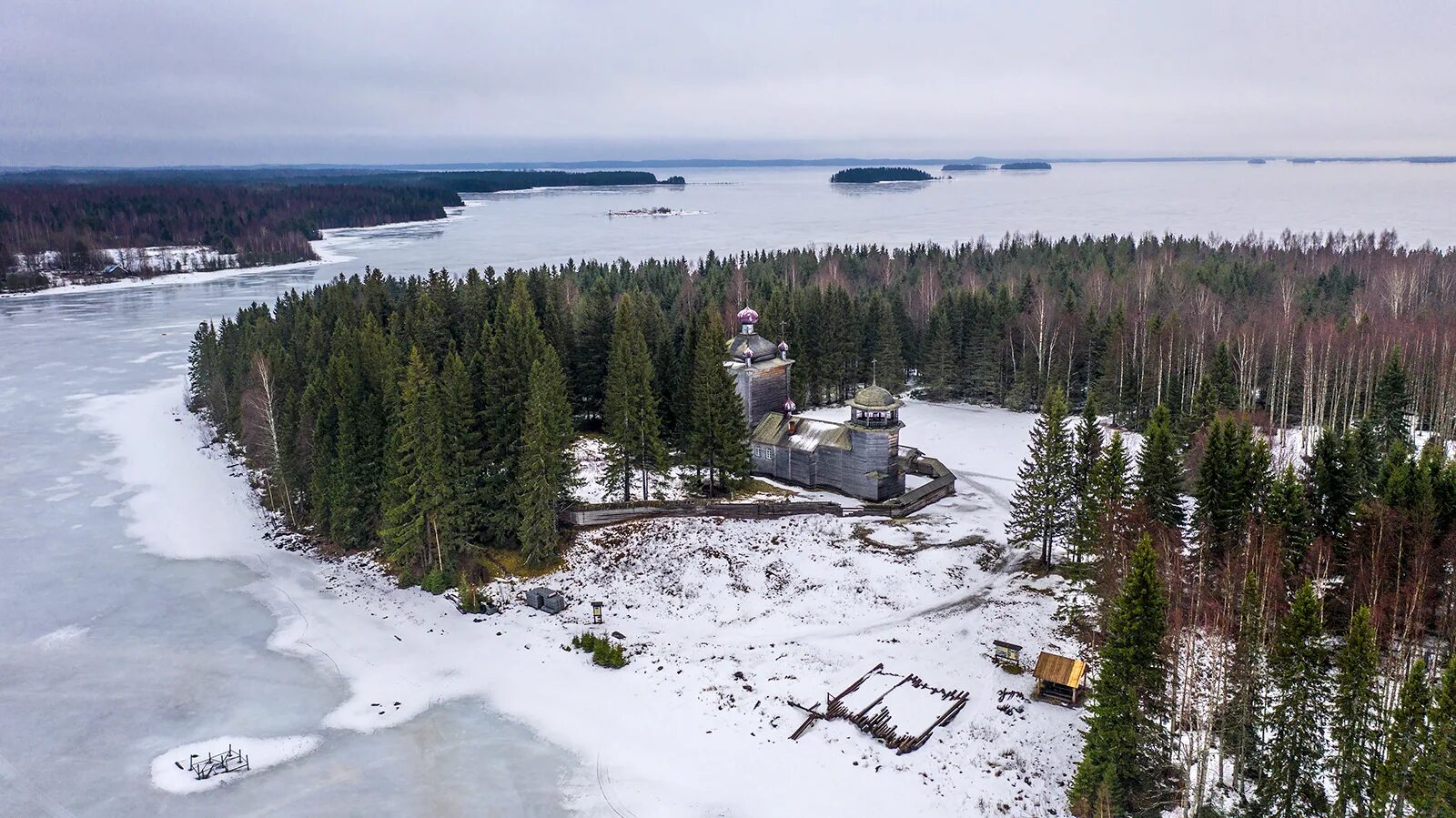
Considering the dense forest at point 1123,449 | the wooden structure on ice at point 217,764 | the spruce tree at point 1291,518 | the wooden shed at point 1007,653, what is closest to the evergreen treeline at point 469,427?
the dense forest at point 1123,449

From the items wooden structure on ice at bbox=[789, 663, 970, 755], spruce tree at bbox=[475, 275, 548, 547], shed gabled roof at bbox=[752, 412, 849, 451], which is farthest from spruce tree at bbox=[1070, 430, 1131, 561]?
spruce tree at bbox=[475, 275, 548, 547]

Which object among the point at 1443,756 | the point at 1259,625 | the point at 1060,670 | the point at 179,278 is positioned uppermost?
the point at 179,278

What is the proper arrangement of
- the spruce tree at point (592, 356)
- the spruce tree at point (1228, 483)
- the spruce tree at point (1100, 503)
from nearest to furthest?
the spruce tree at point (1100, 503)
the spruce tree at point (1228, 483)
the spruce tree at point (592, 356)

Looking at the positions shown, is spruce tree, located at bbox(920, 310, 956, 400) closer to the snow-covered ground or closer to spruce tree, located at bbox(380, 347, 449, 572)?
the snow-covered ground

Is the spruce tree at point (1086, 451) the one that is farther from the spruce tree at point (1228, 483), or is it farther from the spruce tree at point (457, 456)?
the spruce tree at point (457, 456)

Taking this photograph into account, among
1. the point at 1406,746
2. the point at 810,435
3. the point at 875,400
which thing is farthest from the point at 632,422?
the point at 1406,746

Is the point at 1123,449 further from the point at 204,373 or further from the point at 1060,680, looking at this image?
the point at 204,373

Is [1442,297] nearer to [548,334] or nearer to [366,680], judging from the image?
[548,334]
